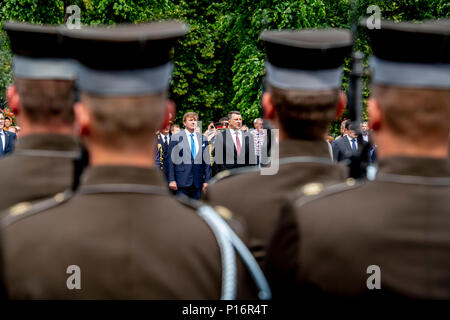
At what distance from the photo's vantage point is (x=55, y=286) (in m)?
2.02

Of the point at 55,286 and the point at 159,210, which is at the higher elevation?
the point at 159,210

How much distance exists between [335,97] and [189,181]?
10.1m

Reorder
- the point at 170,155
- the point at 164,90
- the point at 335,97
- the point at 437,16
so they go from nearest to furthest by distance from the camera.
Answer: the point at 164,90 < the point at 335,97 < the point at 170,155 < the point at 437,16

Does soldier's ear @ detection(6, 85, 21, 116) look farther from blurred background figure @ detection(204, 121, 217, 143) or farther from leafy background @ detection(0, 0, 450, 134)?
blurred background figure @ detection(204, 121, 217, 143)

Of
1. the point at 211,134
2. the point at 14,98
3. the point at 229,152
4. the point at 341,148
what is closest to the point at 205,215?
the point at 14,98

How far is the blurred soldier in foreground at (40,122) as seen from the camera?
348cm

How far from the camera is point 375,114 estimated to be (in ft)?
7.80

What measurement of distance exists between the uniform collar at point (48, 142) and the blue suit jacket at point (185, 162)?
31.1 ft

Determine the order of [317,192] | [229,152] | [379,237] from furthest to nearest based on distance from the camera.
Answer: [229,152], [317,192], [379,237]

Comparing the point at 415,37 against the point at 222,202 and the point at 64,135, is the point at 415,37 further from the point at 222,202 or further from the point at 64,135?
the point at 64,135

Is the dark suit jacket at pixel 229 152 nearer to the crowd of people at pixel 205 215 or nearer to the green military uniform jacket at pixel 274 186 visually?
the green military uniform jacket at pixel 274 186

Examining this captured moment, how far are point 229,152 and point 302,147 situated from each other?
10865 millimetres

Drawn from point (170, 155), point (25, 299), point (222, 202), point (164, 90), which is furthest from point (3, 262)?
point (170, 155)

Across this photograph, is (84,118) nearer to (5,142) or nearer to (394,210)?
(394,210)
